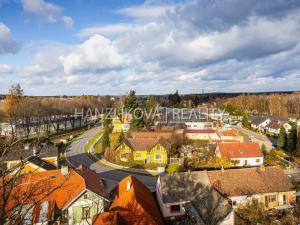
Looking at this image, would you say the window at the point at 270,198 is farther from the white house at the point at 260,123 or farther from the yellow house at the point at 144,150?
the white house at the point at 260,123

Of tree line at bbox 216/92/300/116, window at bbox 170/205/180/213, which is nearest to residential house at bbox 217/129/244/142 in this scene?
window at bbox 170/205/180/213

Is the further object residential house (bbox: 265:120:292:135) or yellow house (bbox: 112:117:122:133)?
yellow house (bbox: 112:117:122:133)

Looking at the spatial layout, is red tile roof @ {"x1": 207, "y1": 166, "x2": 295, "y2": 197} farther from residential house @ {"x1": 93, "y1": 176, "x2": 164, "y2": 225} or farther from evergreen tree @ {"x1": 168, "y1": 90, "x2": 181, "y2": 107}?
evergreen tree @ {"x1": 168, "y1": 90, "x2": 181, "y2": 107}

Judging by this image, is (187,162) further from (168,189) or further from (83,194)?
(83,194)

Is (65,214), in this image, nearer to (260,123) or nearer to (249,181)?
(249,181)

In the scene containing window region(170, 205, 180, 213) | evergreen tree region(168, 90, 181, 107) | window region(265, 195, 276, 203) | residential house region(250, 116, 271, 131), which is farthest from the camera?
evergreen tree region(168, 90, 181, 107)

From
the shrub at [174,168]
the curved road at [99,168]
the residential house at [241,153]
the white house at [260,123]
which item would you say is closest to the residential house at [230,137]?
the residential house at [241,153]
